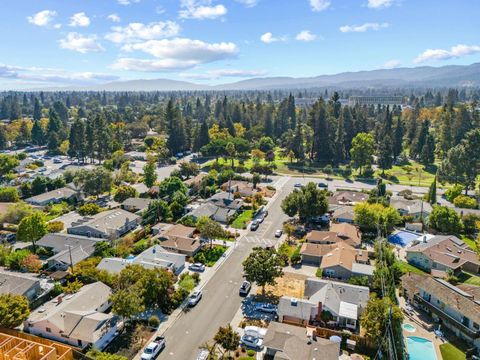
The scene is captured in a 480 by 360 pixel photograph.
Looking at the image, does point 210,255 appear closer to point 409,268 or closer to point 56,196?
point 409,268

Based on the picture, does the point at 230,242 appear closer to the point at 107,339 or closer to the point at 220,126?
the point at 107,339

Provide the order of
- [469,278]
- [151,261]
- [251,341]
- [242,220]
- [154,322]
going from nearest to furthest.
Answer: [251,341]
[154,322]
[469,278]
[151,261]
[242,220]

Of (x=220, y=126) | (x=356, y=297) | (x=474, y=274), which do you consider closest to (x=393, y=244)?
(x=474, y=274)

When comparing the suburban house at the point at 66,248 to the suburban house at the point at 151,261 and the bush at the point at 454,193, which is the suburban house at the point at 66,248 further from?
the bush at the point at 454,193

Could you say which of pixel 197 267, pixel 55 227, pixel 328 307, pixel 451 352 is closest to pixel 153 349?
pixel 197 267

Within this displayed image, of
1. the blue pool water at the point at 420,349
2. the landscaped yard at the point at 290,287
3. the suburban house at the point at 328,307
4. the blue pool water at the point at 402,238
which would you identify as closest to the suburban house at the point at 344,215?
the blue pool water at the point at 402,238

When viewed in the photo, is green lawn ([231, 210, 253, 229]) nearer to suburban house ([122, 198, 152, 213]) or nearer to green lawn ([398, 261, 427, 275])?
suburban house ([122, 198, 152, 213])
